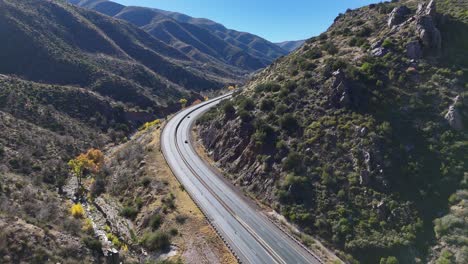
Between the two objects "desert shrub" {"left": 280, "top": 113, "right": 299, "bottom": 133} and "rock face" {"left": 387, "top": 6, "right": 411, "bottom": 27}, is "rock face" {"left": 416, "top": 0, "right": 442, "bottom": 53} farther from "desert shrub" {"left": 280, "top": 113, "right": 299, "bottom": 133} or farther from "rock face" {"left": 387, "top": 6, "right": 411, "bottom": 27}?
"desert shrub" {"left": 280, "top": 113, "right": 299, "bottom": 133}

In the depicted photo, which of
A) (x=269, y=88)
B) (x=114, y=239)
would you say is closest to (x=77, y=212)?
(x=114, y=239)

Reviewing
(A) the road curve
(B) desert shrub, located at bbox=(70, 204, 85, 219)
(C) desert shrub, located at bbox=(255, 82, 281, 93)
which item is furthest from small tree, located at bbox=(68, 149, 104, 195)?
(C) desert shrub, located at bbox=(255, 82, 281, 93)

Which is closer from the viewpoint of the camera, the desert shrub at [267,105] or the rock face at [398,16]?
the desert shrub at [267,105]

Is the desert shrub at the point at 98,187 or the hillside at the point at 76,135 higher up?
the hillside at the point at 76,135

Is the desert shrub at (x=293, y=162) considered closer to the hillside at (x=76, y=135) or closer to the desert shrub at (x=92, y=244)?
the hillside at (x=76, y=135)

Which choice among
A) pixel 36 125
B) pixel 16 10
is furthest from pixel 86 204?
pixel 16 10

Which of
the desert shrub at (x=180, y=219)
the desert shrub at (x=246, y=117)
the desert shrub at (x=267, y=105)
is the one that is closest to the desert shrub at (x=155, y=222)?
the desert shrub at (x=180, y=219)

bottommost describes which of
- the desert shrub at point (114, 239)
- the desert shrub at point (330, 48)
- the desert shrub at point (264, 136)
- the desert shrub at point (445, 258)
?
the desert shrub at point (114, 239)
